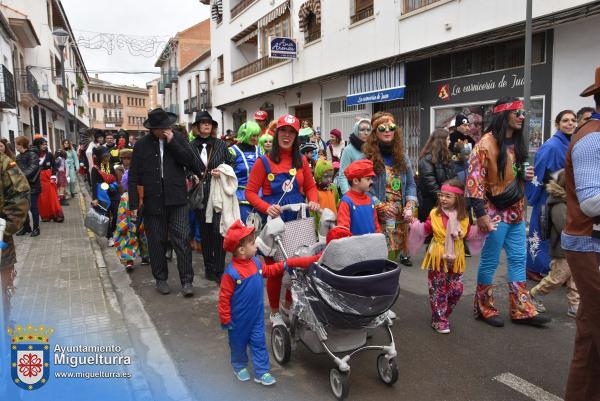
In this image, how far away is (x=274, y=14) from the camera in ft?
71.6

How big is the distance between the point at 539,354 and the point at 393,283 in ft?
5.39

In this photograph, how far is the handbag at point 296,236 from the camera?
12.6 feet

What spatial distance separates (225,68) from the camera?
97.1 feet

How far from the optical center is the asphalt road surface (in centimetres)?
329

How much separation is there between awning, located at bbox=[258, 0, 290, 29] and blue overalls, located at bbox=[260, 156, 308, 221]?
17.8m

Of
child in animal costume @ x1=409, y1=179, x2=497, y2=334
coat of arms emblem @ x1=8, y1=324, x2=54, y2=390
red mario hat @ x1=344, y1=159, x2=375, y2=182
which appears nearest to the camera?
coat of arms emblem @ x1=8, y1=324, x2=54, y2=390

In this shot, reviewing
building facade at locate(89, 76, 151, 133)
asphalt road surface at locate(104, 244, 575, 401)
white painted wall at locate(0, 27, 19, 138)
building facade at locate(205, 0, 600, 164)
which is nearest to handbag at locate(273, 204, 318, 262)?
asphalt road surface at locate(104, 244, 575, 401)

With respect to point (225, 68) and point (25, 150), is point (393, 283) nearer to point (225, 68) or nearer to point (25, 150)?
point (25, 150)

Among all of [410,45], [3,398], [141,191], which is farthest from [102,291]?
[410,45]

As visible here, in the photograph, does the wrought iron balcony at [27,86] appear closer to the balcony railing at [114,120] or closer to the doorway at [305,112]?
the doorway at [305,112]

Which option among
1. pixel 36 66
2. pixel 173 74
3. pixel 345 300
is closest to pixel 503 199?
pixel 345 300

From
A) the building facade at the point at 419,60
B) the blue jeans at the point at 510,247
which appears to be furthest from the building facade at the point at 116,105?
the blue jeans at the point at 510,247

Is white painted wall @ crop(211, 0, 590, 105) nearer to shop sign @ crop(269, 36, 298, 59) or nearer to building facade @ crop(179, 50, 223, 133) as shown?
shop sign @ crop(269, 36, 298, 59)

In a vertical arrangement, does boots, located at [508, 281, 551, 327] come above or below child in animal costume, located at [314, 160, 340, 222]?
below
